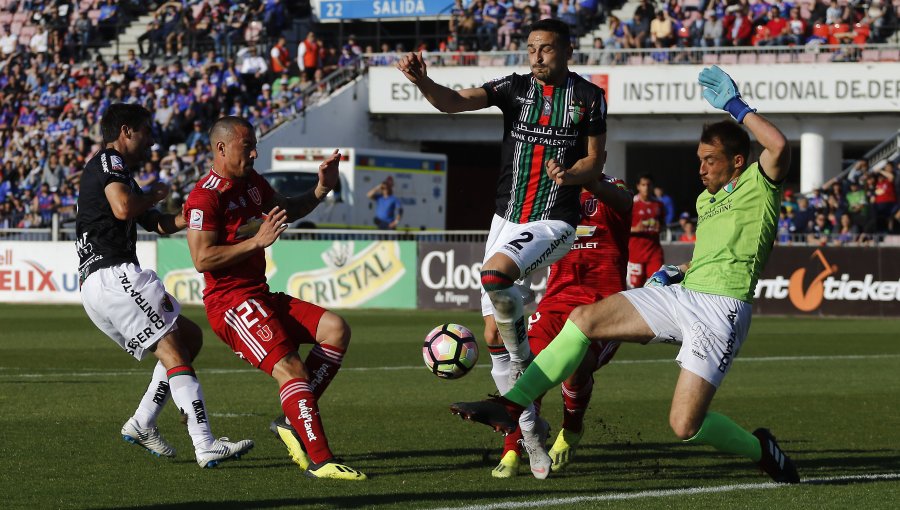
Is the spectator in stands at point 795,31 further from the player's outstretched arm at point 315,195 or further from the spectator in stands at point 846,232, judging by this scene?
the player's outstretched arm at point 315,195

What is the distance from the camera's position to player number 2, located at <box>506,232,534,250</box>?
7969 mm

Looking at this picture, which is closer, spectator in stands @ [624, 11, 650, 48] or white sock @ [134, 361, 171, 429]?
white sock @ [134, 361, 171, 429]

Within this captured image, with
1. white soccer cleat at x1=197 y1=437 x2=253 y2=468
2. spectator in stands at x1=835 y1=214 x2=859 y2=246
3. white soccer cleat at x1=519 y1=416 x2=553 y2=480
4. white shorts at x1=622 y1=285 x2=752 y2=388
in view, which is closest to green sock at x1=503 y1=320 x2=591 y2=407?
white shorts at x1=622 y1=285 x2=752 y2=388

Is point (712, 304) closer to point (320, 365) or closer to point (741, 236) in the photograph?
point (741, 236)

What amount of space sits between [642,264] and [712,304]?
11.2 meters

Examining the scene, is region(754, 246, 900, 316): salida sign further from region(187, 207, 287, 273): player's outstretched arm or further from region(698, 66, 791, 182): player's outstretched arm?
region(187, 207, 287, 273): player's outstretched arm

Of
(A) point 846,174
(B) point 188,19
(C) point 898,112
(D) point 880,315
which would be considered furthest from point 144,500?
(B) point 188,19

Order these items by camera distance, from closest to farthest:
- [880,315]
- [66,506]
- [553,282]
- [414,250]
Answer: [66,506] < [553,282] < [880,315] < [414,250]

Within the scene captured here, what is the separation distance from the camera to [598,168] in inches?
323

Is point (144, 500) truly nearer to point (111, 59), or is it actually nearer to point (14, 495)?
point (14, 495)

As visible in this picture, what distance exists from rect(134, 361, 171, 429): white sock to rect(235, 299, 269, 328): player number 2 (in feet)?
2.85

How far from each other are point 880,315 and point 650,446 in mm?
17154

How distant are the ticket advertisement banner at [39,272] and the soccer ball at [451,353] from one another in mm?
Answer: 22703

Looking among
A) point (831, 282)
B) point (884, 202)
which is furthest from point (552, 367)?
point (884, 202)
